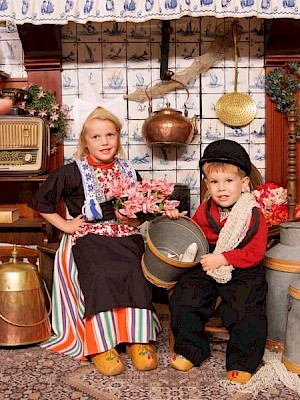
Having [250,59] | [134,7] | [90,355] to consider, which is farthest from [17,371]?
[250,59]

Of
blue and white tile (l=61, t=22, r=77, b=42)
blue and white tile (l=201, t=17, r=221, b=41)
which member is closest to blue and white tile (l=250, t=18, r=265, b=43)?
blue and white tile (l=201, t=17, r=221, b=41)

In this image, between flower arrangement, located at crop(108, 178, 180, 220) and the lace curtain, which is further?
the lace curtain

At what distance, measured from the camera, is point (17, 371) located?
2.57 m

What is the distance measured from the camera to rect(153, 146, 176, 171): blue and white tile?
3.87 m

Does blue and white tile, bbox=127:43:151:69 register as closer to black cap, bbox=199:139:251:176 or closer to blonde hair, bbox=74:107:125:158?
blonde hair, bbox=74:107:125:158

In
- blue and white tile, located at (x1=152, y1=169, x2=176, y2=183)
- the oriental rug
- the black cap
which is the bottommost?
the oriental rug

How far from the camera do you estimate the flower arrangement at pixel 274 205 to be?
3.30 m

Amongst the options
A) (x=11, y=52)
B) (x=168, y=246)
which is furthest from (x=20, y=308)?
(x=11, y=52)

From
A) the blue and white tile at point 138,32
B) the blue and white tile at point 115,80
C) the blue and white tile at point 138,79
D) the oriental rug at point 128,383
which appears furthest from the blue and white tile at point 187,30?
the oriental rug at point 128,383

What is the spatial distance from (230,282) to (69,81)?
1.94 metres

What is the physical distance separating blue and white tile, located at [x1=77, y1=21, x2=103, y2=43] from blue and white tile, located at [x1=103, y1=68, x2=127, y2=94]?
0.22m

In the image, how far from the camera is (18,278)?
289 centimetres

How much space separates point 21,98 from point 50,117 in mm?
222

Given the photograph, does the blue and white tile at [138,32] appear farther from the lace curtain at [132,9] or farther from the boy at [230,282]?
the boy at [230,282]
